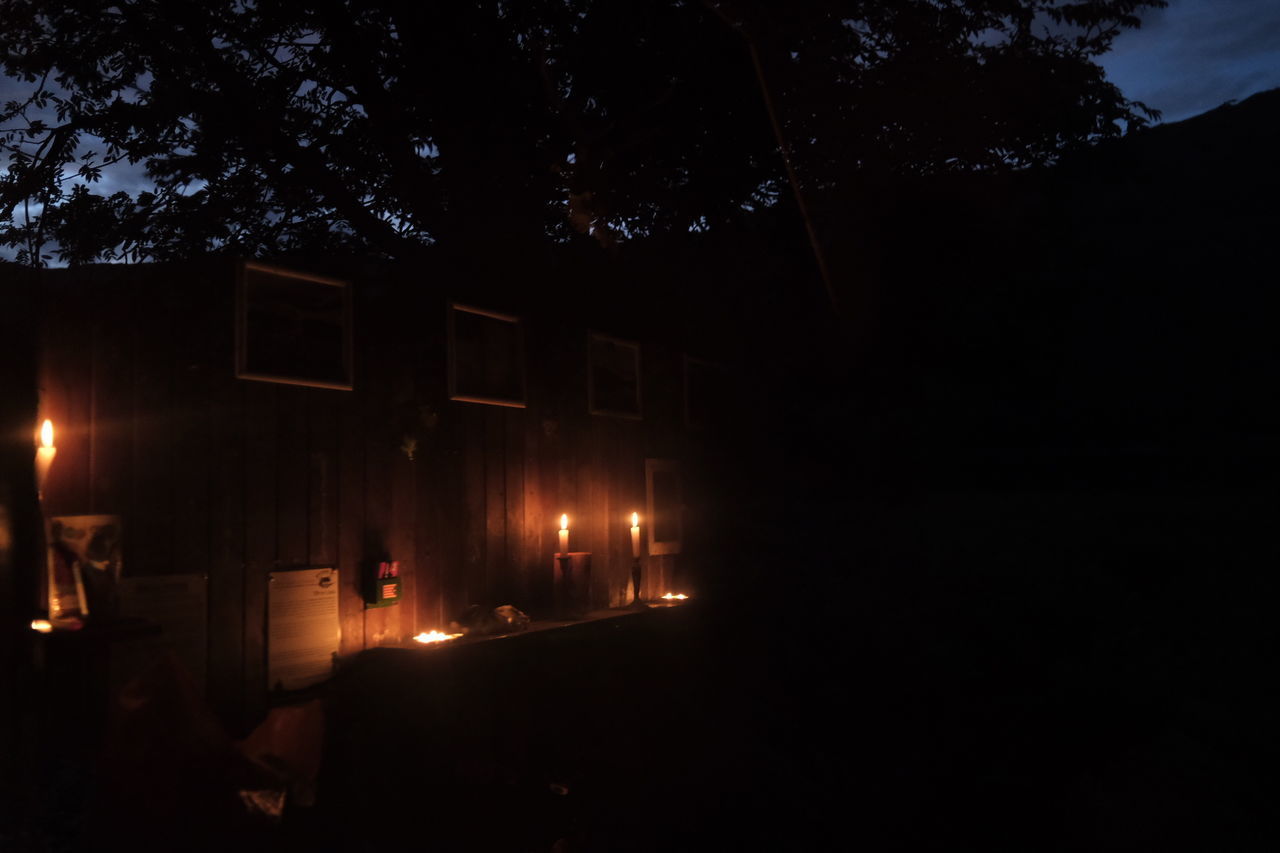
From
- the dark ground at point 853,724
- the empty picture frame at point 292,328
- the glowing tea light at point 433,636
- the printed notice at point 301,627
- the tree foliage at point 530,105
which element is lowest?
the dark ground at point 853,724

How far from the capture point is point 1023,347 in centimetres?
1336

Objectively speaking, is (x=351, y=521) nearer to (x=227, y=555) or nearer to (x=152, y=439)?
(x=227, y=555)

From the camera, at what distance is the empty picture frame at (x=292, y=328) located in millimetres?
3975

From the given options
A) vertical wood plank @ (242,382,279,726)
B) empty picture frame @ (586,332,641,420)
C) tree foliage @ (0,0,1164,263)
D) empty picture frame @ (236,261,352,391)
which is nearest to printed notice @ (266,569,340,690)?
vertical wood plank @ (242,382,279,726)

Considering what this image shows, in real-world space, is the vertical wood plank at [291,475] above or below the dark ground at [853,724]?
above

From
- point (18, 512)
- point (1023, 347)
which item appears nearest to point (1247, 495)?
point (1023, 347)

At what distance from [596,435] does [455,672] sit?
237 centimetres

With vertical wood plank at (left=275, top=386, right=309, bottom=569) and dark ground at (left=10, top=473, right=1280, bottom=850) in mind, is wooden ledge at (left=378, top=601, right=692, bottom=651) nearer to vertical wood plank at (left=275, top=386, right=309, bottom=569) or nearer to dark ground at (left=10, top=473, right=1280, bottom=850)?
dark ground at (left=10, top=473, right=1280, bottom=850)

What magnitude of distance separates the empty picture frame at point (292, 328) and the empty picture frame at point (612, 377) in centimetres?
222

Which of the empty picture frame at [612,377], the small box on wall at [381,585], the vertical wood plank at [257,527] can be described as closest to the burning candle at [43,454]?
the vertical wood plank at [257,527]

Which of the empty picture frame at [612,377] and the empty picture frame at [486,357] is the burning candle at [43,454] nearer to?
the empty picture frame at [486,357]

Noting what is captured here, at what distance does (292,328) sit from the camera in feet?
13.7

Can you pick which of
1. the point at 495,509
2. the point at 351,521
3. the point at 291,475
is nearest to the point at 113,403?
the point at 291,475

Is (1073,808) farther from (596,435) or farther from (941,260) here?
(941,260)
